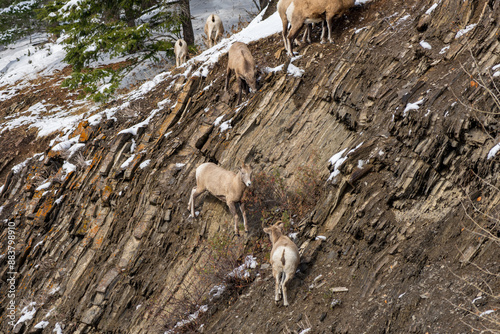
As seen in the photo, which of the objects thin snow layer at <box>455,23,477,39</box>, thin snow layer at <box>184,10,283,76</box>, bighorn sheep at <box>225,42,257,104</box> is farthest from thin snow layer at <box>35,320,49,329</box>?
thin snow layer at <box>455,23,477,39</box>

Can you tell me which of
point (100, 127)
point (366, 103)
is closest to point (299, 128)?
point (366, 103)

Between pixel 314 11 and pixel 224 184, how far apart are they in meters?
5.37

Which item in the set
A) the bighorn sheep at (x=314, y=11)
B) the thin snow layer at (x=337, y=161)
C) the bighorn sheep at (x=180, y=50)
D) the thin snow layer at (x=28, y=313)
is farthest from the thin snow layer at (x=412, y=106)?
the bighorn sheep at (x=180, y=50)

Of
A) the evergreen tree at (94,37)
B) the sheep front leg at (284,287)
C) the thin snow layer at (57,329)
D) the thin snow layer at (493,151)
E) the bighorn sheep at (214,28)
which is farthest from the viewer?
the bighorn sheep at (214,28)

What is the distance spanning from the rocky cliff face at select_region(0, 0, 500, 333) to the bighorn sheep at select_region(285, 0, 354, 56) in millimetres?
583

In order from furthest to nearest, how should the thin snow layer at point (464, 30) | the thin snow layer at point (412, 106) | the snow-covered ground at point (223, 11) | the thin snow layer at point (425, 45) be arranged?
the snow-covered ground at point (223, 11), the thin snow layer at point (425, 45), the thin snow layer at point (464, 30), the thin snow layer at point (412, 106)

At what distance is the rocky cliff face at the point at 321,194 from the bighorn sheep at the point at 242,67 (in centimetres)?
42

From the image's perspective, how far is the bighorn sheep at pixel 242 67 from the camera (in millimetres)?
11484

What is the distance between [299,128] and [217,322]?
16.0ft

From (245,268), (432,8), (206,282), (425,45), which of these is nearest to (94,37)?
(206,282)

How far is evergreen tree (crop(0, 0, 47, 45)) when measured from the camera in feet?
101

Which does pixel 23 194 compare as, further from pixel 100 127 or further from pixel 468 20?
pixel 468 20

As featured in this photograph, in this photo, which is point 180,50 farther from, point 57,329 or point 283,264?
point 283,264

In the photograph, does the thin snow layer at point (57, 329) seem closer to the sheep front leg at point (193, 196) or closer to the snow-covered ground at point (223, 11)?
the sheep front leg at point (193, 196)
